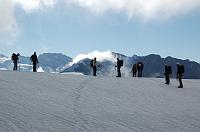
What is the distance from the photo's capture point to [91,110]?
58.6ft

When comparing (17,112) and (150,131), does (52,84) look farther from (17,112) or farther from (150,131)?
(150,131)

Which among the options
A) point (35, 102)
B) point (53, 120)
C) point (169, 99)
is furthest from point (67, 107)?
point (169, 99)

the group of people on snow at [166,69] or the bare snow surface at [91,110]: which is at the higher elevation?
the group of people on snow at [166,69]

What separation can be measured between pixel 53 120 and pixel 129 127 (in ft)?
9.09

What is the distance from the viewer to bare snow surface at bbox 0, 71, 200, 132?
14.4 m

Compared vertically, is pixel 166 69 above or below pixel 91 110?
above

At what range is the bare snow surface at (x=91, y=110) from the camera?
14398mm

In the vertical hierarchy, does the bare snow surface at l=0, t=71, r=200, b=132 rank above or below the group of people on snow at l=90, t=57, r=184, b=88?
below

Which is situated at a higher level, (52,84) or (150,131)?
(52,84)

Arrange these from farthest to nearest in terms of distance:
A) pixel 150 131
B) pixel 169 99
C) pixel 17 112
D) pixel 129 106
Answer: pixel 169 99 → pixel 129 106 → pixel 17 112 → pixel 150 131

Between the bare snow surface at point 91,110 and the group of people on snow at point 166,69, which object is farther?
the group of people on snow at point 166,69

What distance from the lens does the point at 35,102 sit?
61.5ft

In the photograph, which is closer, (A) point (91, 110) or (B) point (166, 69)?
(A) point (91, 110)

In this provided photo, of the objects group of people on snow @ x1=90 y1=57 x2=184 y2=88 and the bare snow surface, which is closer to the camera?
the bare snow surface
